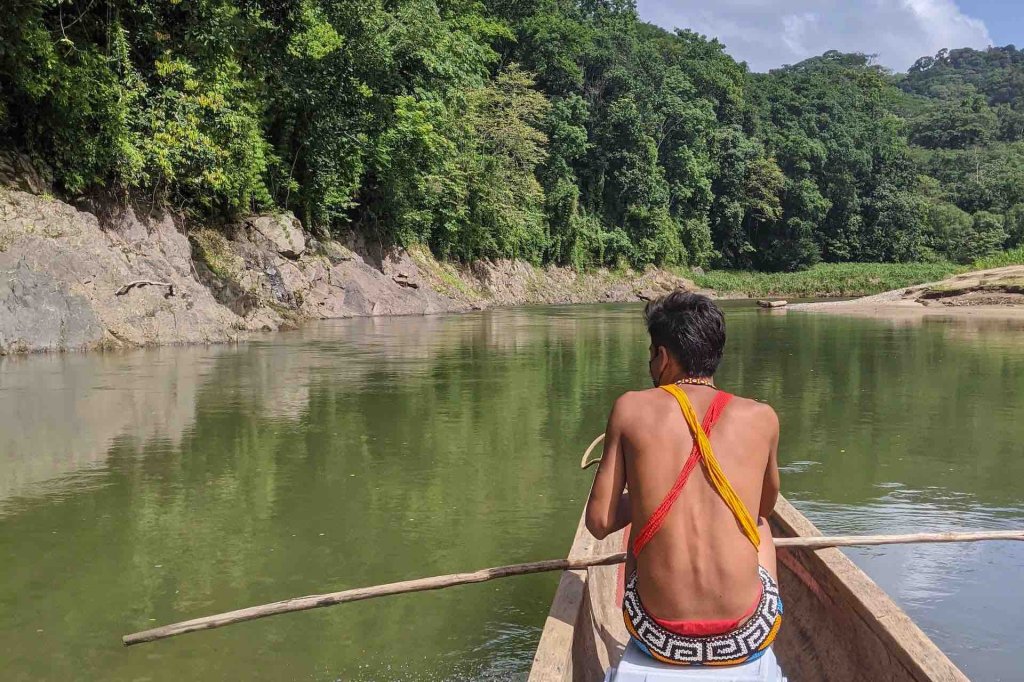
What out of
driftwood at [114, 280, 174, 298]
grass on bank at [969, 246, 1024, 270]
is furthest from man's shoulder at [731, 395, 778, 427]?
Result: grass on bank at [969, 246, 1024, 270]

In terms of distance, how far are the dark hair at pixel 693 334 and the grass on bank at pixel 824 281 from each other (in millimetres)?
54120

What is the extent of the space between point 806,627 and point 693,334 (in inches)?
67.2

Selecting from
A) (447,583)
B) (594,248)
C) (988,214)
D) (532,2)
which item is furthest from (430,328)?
(988,214)

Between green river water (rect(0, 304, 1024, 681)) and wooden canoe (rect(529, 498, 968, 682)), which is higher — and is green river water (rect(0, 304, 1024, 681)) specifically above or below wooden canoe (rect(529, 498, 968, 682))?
below

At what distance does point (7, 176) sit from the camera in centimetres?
1622

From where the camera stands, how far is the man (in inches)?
97.3

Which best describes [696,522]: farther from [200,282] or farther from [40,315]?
[200,282]

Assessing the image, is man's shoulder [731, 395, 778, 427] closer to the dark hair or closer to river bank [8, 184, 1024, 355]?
the dark hair

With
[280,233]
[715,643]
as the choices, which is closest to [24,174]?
[280,233]

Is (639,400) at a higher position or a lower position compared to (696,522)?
higher

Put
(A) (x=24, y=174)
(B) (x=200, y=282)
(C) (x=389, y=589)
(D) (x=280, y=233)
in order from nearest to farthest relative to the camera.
Answer: (C) (x=389, y=589) → (A) (x=24, y=174) → (B) (x=200, y=282) → (D) (x=280, y=233)

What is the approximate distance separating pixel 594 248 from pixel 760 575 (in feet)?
159

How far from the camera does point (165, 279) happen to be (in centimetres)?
1736

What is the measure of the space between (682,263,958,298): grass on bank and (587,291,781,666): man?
A: 54336mm
